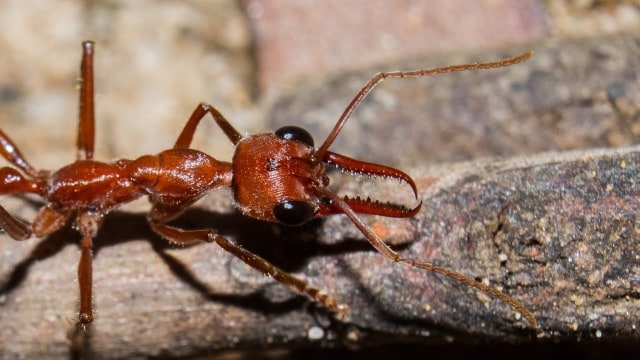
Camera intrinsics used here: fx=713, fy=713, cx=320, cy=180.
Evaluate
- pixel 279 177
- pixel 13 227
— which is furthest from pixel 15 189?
pixel 279 177

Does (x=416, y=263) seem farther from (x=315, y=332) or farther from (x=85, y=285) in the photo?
(x=85, y=285)

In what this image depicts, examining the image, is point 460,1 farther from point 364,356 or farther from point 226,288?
point 226,288

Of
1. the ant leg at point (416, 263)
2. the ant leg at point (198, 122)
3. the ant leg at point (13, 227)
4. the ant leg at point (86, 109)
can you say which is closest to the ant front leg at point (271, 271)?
the ant leg at point (416, 263)

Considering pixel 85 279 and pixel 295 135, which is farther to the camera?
pixel 295 135

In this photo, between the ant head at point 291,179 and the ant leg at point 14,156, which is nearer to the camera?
the ant head at point 291,179

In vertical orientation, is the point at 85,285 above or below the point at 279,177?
below

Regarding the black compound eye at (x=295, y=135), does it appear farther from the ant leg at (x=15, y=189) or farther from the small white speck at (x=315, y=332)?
the ant leg at (x=15, y=189)

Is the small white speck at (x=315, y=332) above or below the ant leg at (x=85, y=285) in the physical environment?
below
